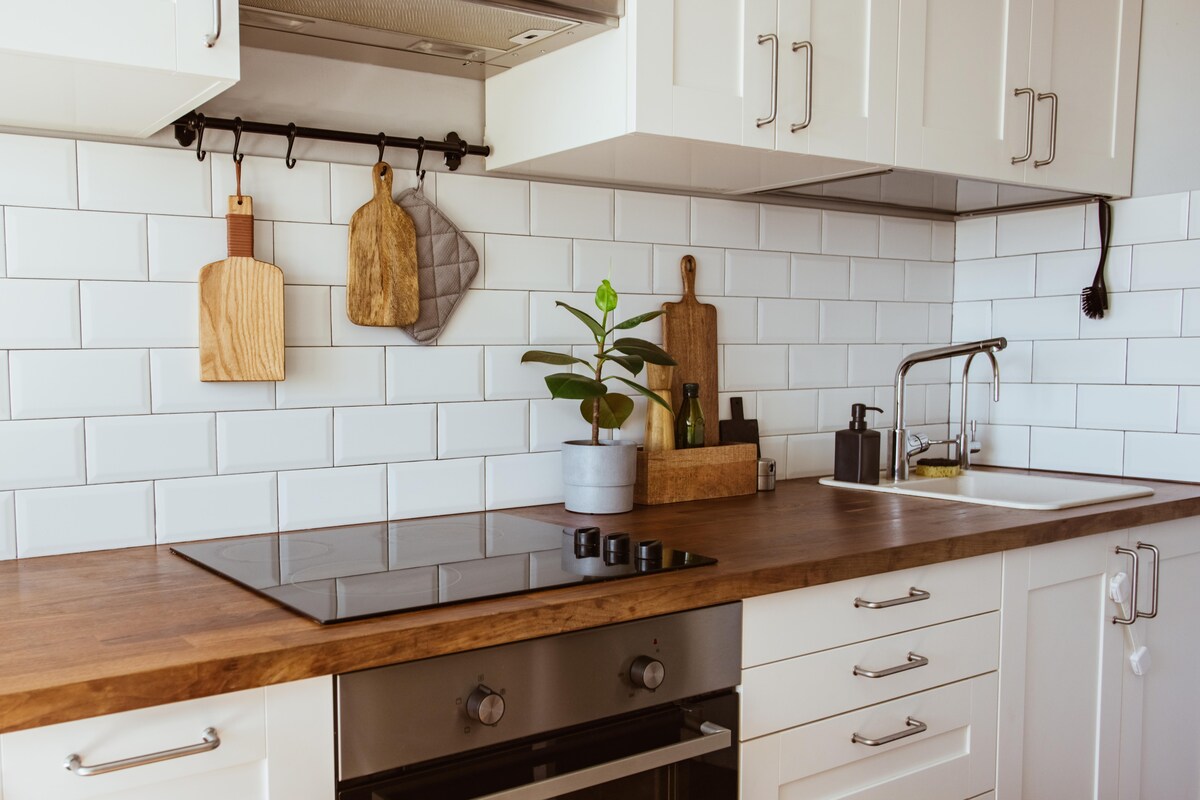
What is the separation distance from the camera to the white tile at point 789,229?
243 centimetres

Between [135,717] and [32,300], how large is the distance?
78 centimetres

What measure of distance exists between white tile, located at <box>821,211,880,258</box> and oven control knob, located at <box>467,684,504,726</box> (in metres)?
1.64

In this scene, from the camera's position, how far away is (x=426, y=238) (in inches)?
74.3

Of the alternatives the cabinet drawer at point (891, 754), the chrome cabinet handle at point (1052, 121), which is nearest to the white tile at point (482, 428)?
the cabinet drawer at point (891, 754)

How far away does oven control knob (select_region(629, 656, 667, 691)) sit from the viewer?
1.37 m

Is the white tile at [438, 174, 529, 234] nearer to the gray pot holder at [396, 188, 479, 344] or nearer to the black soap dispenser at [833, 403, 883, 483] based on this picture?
the gray pot holder at [396, 188, 479, 344]

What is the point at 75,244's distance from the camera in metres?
1.57

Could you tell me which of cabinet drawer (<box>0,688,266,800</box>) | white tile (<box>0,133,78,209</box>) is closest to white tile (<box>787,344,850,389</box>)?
white tile (<box>0,133,78,209</box>)

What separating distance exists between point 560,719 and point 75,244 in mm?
1007

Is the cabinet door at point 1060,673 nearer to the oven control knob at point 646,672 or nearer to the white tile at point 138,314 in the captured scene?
the oven control knob at point 646,672

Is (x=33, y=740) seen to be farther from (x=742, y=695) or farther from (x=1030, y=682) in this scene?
(x=1030, y=682)

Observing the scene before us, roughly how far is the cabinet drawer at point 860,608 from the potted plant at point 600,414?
48 cm

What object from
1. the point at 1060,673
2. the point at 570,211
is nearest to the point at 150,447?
the point at 570,211

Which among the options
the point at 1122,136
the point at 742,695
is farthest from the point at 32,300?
the point at 1122,136
